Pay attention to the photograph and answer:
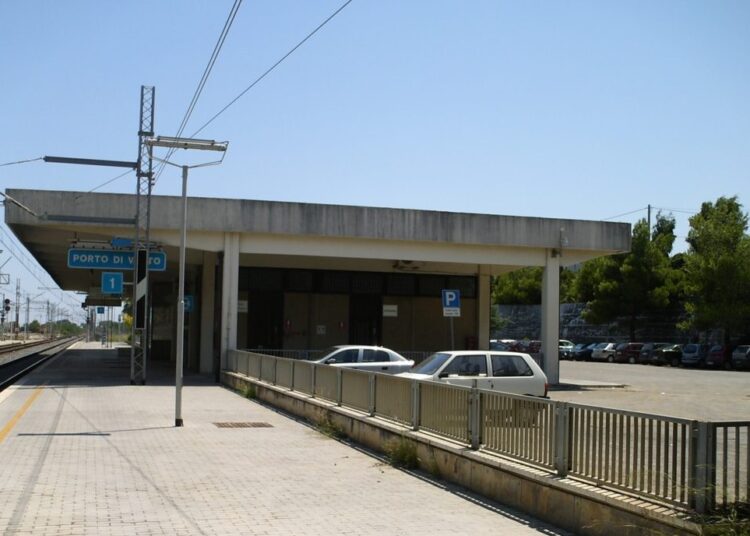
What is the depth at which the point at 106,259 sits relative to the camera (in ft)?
90.0

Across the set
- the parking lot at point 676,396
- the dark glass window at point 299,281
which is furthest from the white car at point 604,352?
the dark glass window at point 299,281

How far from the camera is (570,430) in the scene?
854 centimetres

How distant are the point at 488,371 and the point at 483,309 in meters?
21.9

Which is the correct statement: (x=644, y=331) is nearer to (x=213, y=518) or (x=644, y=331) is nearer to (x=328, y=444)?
(x=328, y=444)

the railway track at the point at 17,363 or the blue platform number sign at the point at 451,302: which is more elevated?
the blue platform number sign at the point at 451,302

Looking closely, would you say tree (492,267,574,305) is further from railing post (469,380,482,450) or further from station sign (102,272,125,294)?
railing post (469,380,482,450)

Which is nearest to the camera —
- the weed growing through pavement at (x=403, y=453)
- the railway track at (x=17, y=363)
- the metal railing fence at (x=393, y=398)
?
the weed growing through pavement at (x=403, y=453)

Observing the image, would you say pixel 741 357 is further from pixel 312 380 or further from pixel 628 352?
pixel 312 380

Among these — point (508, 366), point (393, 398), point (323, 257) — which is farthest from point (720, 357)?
point (393, 398)

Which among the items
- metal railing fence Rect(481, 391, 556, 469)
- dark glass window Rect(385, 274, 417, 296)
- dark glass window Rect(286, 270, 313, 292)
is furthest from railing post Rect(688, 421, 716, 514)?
dark glass window Rect(385, 274, 417, 296)

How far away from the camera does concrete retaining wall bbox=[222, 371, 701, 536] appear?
701 cm

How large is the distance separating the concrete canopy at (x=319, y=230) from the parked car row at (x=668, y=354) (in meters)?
20.7

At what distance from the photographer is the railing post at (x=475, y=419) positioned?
1046 cm

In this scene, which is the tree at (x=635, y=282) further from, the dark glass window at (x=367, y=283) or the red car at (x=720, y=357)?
the dark glass window at (x=367, y=283)
